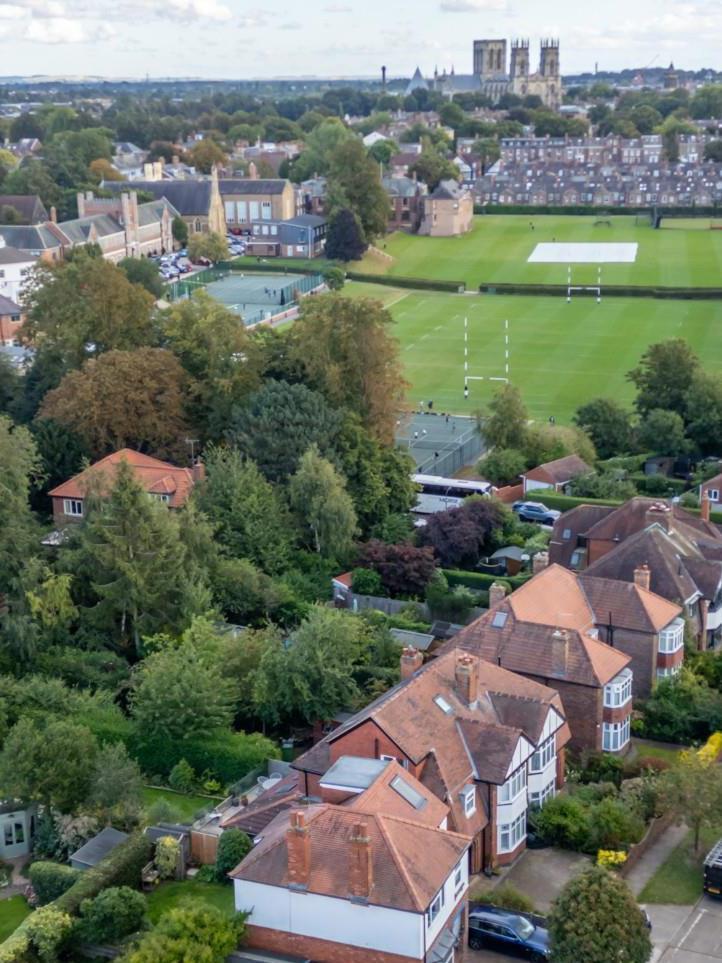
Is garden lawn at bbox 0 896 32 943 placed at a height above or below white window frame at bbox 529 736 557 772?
below

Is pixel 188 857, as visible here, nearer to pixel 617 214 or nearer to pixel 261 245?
pixel 261 245

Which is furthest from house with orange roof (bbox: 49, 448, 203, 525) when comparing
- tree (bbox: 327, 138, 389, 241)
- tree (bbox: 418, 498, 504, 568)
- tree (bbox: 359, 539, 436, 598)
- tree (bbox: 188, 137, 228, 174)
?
tree (bbox: 188, 137, 228, 174)

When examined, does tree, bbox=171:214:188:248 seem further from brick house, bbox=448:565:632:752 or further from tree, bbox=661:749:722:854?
tree, bbox=661:749:722:854

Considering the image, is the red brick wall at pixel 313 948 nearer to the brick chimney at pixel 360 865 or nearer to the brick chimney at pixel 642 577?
the brick chimney at pixel 360 865

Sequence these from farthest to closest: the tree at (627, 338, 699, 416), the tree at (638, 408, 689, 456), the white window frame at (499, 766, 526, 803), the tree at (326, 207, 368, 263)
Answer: the tree at (326, 207, 368, 263), the tree at (627, 338, 699, 416), the tree at (638, 408, 689, 456), the white window frame at (499, 766, 526, 803)

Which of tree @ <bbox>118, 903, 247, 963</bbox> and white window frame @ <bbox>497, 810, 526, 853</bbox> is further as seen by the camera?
white window frame @ <bbox>497, 810, 526, 853</bbox>

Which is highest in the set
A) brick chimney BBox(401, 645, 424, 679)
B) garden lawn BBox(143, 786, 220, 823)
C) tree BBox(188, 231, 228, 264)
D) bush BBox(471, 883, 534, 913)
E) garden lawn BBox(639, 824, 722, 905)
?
tree BBox(188, 231, 228, 264)

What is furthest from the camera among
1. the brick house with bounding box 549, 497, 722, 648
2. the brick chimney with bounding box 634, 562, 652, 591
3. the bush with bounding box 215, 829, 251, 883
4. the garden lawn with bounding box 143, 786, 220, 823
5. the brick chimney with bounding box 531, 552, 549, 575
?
the brick chimney with bounding box 531, 552, 549, 575
